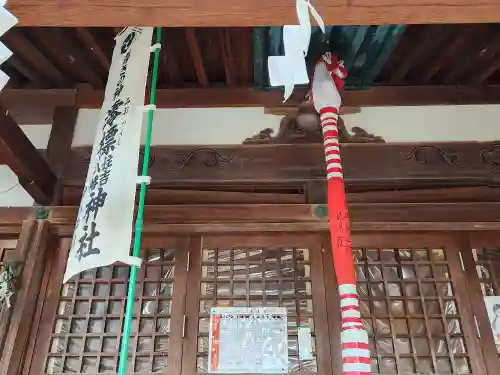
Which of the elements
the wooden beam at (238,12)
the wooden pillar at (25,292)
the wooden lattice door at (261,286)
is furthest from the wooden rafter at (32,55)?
the wooden lattice door at (261,286)

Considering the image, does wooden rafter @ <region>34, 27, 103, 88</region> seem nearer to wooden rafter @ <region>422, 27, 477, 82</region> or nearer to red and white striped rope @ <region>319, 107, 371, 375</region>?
red and white striped rope @ <region>319, 107, 371, 375</region>

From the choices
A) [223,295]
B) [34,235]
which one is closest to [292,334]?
[223,295]

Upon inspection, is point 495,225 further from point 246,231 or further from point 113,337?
point 113,337

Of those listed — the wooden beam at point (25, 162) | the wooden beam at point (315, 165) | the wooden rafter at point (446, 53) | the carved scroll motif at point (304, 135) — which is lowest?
the wooden beam at point (25, 162)

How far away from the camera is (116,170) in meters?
2.87

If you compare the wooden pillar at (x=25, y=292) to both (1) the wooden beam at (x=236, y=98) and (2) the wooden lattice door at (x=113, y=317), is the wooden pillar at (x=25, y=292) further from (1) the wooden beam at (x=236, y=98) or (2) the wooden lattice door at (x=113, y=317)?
(1) the wooden beam at (x=236, y=98)

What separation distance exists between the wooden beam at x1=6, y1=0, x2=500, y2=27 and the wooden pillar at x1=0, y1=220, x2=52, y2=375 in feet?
6.18

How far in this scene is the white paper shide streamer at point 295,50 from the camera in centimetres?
214

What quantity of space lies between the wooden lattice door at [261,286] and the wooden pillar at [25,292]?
1093 millimetres

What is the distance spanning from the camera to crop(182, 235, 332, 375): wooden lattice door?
3475 millimetres

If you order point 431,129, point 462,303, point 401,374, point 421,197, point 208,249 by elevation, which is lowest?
point 401,374

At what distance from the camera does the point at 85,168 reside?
13.2ft

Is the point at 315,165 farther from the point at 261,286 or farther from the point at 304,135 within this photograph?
the point at 261,286

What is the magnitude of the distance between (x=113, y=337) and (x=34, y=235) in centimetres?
95
